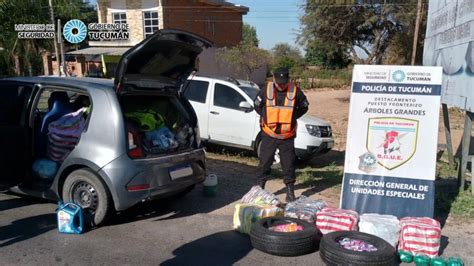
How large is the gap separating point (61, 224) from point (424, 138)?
428 cm

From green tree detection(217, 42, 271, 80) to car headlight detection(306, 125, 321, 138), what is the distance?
69.7 ft

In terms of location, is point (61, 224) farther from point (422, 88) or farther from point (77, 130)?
point (422, 88)

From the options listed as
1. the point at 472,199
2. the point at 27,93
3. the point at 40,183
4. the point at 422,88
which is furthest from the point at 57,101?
the point at 472,199

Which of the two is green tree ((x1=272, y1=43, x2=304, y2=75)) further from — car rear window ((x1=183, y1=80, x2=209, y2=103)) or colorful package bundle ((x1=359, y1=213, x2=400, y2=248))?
colorful package bundle ((x1=359, y1=213, x2=400, y2=248))

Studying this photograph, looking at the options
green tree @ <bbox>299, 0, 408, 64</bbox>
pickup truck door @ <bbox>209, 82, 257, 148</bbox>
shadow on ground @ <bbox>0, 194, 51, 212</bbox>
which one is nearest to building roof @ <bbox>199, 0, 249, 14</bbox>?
green tree @ <bbox>299, 0, 408, 64</bbox>

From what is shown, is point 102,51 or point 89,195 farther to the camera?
point 102,51

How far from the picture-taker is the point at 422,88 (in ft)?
17.8

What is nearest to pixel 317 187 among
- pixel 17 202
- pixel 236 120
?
pixel 236 120

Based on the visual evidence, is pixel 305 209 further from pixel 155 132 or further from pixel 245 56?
pixel 245 56

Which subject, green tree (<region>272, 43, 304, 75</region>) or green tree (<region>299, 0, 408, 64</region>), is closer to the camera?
green tree (<region>299, 0, 408, 64</region>)

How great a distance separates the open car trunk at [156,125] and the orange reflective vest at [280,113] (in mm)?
1027

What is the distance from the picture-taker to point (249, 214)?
525 cm

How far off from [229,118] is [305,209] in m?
4.66

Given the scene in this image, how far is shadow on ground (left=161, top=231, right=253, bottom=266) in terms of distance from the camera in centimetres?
447
